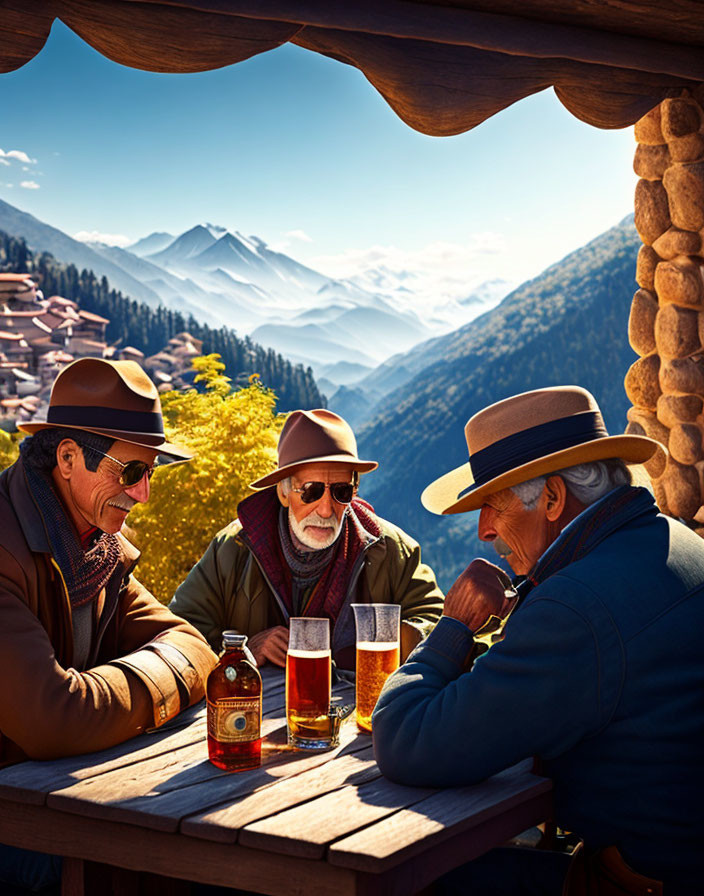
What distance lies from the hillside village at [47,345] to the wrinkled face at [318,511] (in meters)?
26.3

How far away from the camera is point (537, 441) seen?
2064 mm

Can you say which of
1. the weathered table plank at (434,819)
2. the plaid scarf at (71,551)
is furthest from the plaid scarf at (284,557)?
the weathered table plank at (434,819)

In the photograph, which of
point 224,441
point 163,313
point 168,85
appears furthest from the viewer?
point 168,85

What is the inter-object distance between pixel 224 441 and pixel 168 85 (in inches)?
1829

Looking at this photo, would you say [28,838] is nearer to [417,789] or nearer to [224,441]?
[417,789]

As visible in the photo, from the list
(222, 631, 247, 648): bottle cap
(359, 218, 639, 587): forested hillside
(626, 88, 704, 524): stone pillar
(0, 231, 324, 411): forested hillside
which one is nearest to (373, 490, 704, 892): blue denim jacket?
(222, 631, 247, 648): bottle cap

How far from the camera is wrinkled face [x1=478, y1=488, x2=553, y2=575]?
2096mm

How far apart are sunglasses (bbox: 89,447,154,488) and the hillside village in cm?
2671

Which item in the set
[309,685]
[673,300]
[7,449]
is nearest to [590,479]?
[309,685]

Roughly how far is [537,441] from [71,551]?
119 centimetres

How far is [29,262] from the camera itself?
35.3 metres

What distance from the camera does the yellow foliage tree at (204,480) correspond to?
298 inches

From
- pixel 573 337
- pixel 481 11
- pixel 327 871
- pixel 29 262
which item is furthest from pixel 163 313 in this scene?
pixel 327 871

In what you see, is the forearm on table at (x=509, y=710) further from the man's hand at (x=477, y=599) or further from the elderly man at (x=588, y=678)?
the man's hand at (x=477, y=599)
